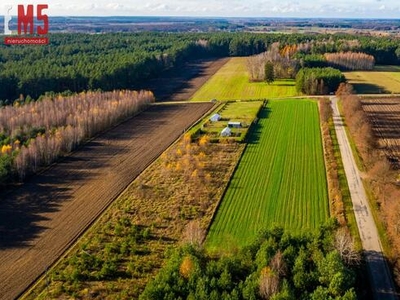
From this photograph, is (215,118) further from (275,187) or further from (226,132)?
(275,187)

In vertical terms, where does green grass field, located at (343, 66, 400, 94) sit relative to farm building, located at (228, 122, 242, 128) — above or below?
above

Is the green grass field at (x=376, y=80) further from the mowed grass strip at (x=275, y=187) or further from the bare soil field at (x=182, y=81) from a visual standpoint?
the bare soil field at (x=182, y=81)

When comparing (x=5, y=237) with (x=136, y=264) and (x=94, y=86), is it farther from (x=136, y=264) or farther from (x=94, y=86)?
(x=94, y=86)

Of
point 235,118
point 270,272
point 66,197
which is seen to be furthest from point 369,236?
point 235,118

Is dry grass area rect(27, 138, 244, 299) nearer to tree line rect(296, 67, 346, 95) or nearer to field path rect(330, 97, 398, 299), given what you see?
field path rect(330, 97, 398, 299)

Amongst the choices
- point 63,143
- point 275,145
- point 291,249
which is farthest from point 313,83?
point 291,249

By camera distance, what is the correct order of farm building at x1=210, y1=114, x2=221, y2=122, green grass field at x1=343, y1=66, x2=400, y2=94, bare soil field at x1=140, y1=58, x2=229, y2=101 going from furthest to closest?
1. bare soil field at x1=140, y1=58, x2=229, y2=101
2. green grass field at x1=343, y1=66, x2=400, y2=94
3. farm building at x1=210, y1=114, x2=221, y2=122

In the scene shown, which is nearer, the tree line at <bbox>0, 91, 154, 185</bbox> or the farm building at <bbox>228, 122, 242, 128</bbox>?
the tree line at <bbox>0, 91, 154, 185</bbox>

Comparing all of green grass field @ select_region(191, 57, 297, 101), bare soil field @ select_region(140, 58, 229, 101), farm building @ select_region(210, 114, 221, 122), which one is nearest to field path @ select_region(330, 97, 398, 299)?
farm building @ select_region(210, 114, 221, 122)

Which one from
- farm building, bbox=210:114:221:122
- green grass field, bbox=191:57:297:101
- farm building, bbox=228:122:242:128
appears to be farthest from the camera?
green grass field, bbox=191:57:297:101
